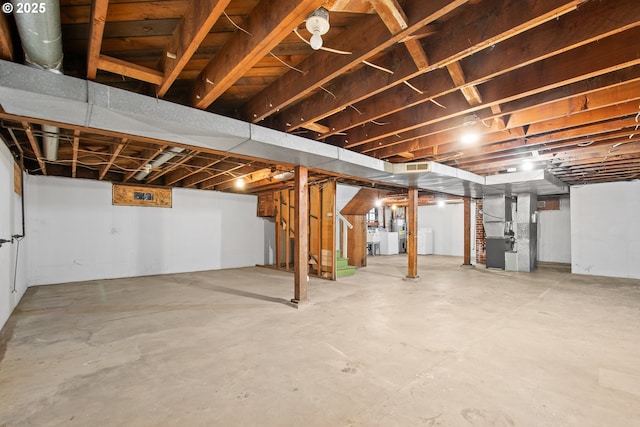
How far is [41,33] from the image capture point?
139 cm

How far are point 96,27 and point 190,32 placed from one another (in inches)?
16.9

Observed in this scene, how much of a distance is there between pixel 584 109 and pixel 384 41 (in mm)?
2116

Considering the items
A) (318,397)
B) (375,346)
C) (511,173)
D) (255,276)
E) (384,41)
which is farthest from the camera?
(255,276)

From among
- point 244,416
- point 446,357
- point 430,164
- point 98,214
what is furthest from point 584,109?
point 98,214

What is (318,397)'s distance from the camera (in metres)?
1.88

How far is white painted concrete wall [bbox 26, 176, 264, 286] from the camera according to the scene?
5426 millimetres

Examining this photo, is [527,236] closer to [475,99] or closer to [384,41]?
[475,99]

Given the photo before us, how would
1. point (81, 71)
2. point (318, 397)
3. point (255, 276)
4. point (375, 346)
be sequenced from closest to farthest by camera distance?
Result: 1. point (318, 397)
2. point (81, 71)
3. point (375, 346)
4. point (255, 276)

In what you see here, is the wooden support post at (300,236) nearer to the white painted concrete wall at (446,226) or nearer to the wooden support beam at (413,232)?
the wooden support beam at (413,232)

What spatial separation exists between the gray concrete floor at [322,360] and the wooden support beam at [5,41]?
2.06 m

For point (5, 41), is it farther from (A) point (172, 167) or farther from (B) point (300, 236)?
(A) point (172, 167)

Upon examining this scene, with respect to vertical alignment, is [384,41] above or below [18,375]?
above

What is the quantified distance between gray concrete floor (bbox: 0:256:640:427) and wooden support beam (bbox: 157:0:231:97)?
81.4 inches

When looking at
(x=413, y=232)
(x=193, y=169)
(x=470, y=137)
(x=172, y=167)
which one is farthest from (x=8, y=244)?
(x=413, y=232)
